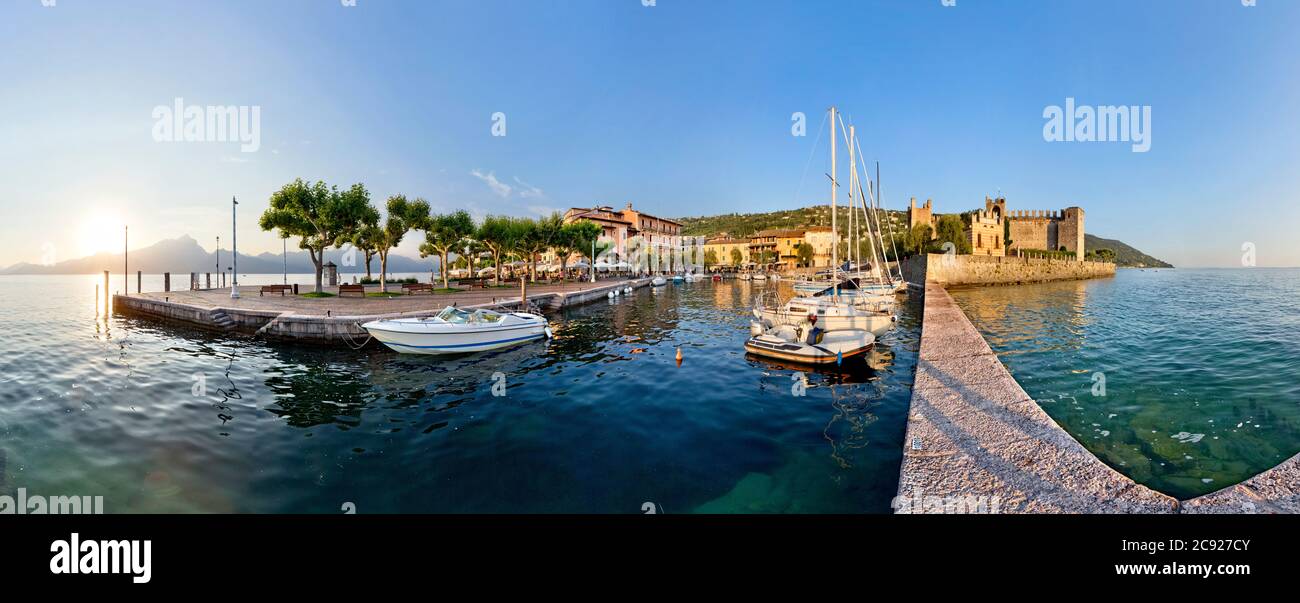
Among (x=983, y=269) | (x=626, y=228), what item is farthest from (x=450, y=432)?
(x=626, y=228)

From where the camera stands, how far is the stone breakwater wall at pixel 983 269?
60.0 m

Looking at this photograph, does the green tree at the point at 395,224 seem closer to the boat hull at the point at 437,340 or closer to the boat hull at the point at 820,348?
the boat hull at the point at 437,340

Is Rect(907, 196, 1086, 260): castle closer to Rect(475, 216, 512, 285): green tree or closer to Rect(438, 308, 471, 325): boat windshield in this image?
Rect(475, 216, 512, 285): green tree

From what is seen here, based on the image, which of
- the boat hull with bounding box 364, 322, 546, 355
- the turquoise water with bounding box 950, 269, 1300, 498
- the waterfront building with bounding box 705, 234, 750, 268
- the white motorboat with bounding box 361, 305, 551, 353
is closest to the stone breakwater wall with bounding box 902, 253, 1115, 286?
the turquoise water with bounding box 950, 269, 1300, 498

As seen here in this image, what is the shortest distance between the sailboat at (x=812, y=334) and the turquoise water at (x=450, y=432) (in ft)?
2.37

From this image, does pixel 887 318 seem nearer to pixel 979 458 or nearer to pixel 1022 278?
pixel 979 458

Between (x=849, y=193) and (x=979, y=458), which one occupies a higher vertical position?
(x=849, y=193)

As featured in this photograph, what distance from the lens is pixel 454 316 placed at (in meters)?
17.3

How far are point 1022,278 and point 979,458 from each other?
84949 mm

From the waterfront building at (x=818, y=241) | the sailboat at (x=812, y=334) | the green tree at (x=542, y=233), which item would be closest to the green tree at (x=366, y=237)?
the green tree at (x=542, y=233)

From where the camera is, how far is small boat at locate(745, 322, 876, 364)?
558 inches

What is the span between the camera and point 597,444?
8.60 meters

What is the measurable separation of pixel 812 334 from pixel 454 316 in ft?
42.0
